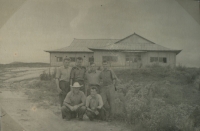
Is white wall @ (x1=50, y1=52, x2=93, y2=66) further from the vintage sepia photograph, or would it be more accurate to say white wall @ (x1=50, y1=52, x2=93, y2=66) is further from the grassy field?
the grassy field

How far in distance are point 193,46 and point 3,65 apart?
3.79 meters

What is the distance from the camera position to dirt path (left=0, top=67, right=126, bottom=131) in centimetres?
351

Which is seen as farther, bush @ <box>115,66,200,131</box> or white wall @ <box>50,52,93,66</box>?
white wall @ <box>50,52,93,66</box>

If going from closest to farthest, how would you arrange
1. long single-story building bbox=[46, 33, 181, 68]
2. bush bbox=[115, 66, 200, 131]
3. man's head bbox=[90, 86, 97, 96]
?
bush bbox=[115, 66, 200, 131], man's head bbox=[90, 86, 97, 96], long single-story building bbox=[46, 33, 181, 68]

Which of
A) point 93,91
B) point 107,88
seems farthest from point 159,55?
point 93,91

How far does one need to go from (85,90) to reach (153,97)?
1307 millimetres

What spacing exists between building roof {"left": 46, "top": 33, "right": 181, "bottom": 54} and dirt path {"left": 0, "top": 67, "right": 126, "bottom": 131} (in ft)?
2.96

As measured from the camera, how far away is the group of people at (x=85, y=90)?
3549 millimetres

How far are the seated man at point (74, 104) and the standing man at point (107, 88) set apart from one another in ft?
1.36

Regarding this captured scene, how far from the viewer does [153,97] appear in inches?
145

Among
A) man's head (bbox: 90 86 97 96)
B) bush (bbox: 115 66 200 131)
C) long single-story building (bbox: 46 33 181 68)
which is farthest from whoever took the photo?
long single-story building (bbox: 46 33 181 68)

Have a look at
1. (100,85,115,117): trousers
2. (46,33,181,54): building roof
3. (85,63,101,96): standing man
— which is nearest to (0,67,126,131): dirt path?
(100,85,115,117): trousers

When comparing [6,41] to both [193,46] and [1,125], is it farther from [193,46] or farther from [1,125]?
[193,46]

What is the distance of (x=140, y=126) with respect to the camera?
135 inches
